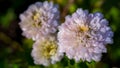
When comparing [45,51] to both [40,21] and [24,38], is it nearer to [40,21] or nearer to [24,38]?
[40,21]

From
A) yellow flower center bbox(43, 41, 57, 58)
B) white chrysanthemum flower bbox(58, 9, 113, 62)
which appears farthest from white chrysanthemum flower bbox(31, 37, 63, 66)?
white chrysanthemum flower bbox(58, 9, 113, 62)

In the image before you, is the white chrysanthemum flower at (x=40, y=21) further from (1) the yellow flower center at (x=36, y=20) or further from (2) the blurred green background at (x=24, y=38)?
(2) the blurred green background at (x=24, y=38)

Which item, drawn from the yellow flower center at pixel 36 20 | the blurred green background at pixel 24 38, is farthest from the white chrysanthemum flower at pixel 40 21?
the blurred green background at pixel 24 38

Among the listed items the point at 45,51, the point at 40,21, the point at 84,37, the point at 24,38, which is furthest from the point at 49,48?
the point at 24,38

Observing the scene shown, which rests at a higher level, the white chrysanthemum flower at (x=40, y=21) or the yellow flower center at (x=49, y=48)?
the white chrysanthemum flower at (x=40, y=21)

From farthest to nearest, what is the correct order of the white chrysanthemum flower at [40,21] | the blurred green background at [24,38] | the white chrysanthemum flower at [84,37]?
the blurred green background at [24,38] < the white chrysanthemum flower at [40,21] < the white chrysanthemum flower at [84,37]

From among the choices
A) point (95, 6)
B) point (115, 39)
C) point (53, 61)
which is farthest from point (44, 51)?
point (95, 6)
